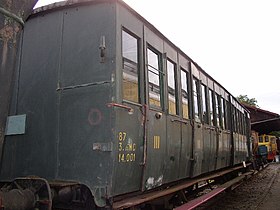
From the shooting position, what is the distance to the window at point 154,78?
4.21 meters

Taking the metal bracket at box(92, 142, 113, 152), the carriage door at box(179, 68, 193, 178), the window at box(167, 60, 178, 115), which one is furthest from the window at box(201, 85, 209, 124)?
the metal bracket at box(92, 142, 113, 152)

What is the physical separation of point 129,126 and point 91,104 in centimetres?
50

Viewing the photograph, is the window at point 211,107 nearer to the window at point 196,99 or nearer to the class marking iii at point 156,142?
the window at point 196,99

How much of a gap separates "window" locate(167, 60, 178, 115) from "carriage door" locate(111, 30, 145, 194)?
1.08m

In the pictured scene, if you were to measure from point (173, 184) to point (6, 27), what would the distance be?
13.6 feet

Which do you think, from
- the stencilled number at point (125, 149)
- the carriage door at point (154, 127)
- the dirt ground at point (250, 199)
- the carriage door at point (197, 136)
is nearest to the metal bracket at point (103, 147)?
the stencilled number at point (125, 149)

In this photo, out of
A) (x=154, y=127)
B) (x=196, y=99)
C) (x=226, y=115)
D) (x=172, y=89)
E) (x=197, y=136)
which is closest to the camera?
(x=154, y=127)

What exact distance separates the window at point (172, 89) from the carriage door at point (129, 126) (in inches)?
42.4

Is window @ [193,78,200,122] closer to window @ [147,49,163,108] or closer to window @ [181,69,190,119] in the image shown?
window @ [181,69,190,119]

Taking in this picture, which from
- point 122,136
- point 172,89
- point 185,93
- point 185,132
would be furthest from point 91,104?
point 185,93

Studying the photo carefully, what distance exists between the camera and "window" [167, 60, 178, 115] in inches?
191

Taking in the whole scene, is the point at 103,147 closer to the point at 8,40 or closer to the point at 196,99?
the point at 8,40

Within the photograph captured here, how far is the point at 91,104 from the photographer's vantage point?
11.0 ft

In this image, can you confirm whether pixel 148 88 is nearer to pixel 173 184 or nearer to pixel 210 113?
pixel 173 184
